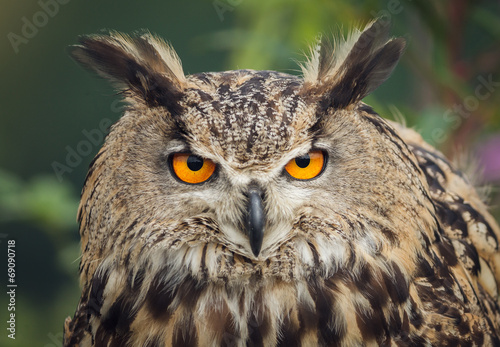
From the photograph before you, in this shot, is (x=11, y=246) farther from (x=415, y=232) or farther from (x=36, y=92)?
(x=415, y=232)

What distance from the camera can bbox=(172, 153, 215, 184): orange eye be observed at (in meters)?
1.25

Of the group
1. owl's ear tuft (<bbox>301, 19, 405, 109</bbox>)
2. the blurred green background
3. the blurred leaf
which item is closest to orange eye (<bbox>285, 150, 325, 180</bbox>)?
owl's ear tuft (<bbox>301, 19, 405, 109</bbox>)

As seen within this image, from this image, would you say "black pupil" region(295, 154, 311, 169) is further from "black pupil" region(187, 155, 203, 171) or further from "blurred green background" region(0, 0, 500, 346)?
"blurred green background" region(0, 0, 500, 346)

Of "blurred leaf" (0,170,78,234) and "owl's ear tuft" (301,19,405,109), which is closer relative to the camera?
"owl's ear tuft" (301,19,405,109)

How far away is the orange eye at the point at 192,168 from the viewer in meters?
1.25

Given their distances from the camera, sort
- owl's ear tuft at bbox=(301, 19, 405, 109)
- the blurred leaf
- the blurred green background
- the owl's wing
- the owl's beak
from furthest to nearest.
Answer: the blurred green background < the blurred leaf < the owl's wing < owl's ear tuft at bbox=(301, 19, 405, 109) < the owl's beak

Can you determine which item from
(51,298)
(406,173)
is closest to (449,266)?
(406,173)

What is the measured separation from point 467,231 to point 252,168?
78 centimetres

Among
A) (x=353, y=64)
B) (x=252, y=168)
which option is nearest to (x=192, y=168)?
(x=252, y=168)

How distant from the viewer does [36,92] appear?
352 cm

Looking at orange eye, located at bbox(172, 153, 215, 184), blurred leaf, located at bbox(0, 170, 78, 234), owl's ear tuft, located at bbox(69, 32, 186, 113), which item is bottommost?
blurred leaf, located at bbox(0, 170, 78, 234)

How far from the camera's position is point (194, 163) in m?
1.25

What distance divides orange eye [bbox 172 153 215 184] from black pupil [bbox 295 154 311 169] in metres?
0.18

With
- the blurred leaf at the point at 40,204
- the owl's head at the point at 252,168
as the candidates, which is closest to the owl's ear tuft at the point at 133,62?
the owl's head at the point at 252,168
